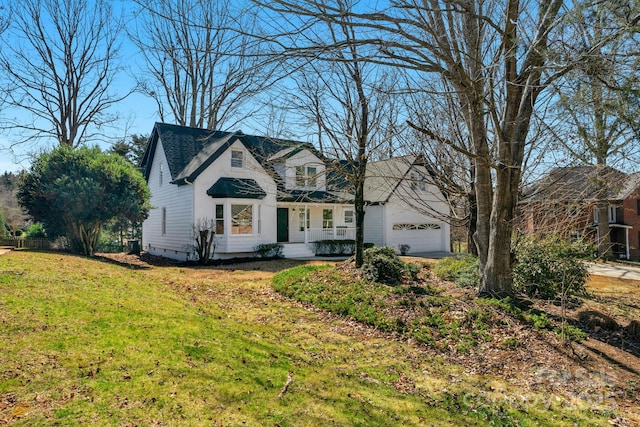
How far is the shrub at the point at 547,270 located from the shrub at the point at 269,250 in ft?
41.1

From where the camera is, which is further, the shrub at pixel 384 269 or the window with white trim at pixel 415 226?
the window with white trim at pixel 415 226

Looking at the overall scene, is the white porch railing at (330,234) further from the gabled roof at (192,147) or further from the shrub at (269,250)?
the gabled roof at (192,147)

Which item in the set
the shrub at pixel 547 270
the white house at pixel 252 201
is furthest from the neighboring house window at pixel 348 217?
Answer: the shrub at pixel 547 270

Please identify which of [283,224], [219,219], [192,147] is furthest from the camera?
[283,224]

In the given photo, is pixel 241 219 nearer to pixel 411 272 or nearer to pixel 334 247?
pixel 334 247

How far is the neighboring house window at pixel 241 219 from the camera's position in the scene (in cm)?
1916

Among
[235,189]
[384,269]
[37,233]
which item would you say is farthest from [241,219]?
[384,269]

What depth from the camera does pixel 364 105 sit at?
11.6 metres

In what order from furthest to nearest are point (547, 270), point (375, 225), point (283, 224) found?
point (375, 225), point (283, 224), point (547, 270)

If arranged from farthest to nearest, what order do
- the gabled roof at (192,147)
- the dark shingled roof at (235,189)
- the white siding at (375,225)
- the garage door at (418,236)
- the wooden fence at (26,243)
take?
the garage door at (418,236) < the white siding at (375,225) < the gabled roof at (192,147) < the dark shingled roof at (235,189) < the wooden fence at (26,243)

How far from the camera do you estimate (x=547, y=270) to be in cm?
887

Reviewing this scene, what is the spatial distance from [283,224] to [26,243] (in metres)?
12.2

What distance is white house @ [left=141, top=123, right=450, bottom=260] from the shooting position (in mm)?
18516

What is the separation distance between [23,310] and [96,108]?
24.3 metres
